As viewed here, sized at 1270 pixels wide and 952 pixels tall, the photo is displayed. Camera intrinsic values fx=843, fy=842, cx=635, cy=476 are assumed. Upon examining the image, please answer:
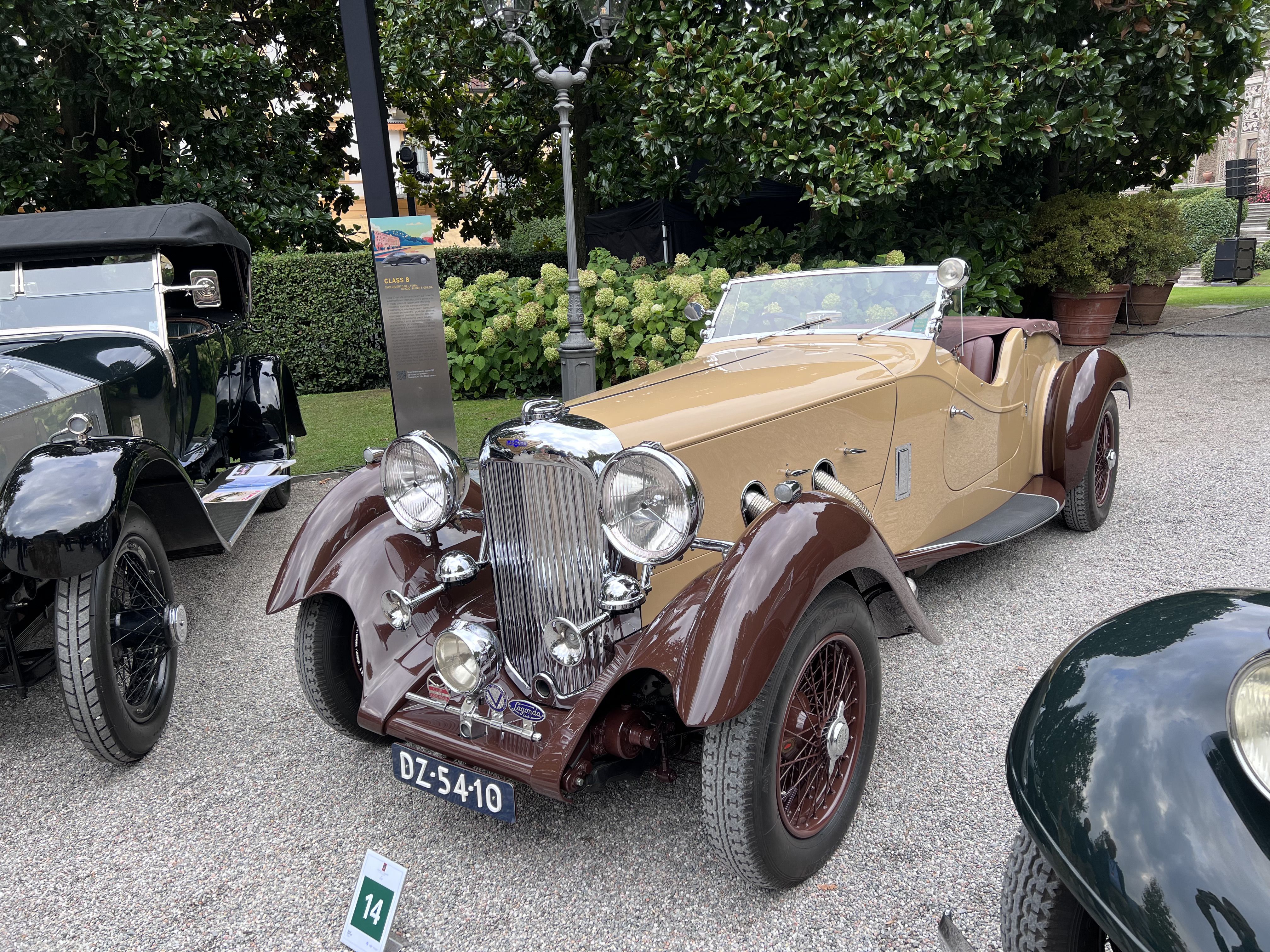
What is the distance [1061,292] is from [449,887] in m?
10.8

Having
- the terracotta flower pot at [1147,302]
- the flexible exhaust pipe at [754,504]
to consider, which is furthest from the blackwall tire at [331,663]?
the terracotta flower pot at [1147,302]

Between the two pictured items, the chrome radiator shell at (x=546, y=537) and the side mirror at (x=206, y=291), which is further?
the side mirror at (x=206, y=291)

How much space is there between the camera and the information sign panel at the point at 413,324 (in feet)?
19.6

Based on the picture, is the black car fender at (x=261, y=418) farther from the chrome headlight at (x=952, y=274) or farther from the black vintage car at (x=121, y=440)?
the chrome headlight at (x=952, y=274)

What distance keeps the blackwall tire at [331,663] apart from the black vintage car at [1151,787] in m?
2.02

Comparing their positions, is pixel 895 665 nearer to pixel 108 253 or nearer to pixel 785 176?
pixel 108 253

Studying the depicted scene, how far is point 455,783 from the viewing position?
2217 millimetres

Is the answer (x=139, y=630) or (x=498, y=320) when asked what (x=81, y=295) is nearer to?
(x=139, y=630)

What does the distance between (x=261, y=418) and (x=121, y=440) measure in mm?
2468

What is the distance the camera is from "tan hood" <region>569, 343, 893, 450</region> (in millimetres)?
2621

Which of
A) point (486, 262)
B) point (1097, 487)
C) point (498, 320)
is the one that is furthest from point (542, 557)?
point (486, 262)

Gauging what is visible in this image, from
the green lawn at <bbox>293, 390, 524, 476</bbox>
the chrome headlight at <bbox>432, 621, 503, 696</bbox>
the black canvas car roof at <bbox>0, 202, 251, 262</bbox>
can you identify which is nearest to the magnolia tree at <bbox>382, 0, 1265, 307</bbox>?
the green lawn at <bbox>293, 390, 524, 476</bbox>

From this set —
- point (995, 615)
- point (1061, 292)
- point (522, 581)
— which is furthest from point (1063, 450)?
point (1061, 292)

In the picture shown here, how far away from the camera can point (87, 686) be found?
2.72 metres
